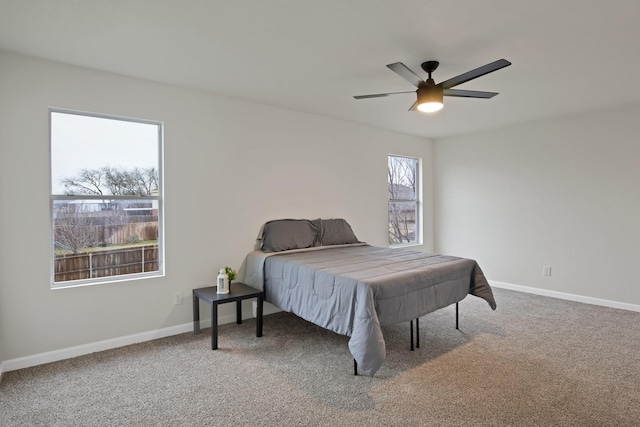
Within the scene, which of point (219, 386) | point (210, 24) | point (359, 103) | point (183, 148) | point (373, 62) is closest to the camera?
point (210, 24)

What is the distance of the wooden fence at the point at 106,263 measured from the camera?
9.90 feet

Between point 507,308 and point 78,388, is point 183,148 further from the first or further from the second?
point 507,308

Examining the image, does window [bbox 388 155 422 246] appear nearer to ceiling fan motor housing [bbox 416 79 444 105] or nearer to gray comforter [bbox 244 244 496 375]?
gray comforter [bbox 244 244 496 375]

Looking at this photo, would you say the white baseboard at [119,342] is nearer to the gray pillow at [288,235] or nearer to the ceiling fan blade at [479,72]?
the gray pillow at [288,235]

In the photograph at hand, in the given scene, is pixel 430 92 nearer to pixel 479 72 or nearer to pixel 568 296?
pixel 479 72

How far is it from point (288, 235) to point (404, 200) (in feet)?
8.57

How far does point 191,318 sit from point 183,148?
1679 millimetres

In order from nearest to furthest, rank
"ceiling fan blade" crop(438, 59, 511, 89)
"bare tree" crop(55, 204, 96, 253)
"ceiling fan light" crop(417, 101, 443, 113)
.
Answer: "ceiling fan blade" crop(438, 59, 511, 89)
"ceiling fan light" crop(417, 101, 443, 113)
"bare tree" crop(55, 204, 96, 253)

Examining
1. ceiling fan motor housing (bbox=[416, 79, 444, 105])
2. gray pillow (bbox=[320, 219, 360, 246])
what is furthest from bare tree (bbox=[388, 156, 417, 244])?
ceiling fan motor housing (bbox=[416, 79, 444, 105])

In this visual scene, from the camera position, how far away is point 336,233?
14.7 ft

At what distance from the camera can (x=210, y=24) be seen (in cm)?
231

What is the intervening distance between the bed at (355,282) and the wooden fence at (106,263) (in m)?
0.99

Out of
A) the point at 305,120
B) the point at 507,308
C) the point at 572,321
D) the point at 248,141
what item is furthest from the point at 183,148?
the point at 572,321

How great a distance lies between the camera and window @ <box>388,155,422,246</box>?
5.73 m
